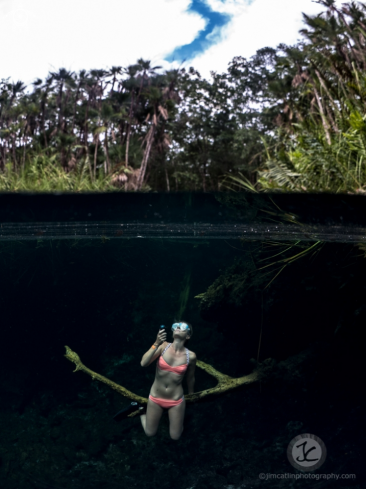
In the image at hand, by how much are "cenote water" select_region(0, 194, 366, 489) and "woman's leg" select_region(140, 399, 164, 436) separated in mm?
26

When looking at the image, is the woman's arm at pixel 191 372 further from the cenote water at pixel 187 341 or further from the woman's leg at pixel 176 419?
the woman's leg at pixel 176 419

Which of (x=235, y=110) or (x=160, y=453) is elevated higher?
(x=235, y=110)

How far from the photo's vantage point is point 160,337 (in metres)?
6.70

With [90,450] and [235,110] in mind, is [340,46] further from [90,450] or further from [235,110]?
[235,110]

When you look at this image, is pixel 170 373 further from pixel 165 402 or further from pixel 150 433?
pixel 150 433

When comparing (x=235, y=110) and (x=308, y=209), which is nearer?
(x=308, y=209)

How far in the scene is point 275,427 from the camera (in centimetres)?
741

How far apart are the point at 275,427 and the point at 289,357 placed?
96cm

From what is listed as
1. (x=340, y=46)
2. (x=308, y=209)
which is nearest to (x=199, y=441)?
(x=308, y=209)

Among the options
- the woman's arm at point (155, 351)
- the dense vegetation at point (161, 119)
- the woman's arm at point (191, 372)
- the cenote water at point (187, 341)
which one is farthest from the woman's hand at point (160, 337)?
the dense vegetation at point (161, 119)

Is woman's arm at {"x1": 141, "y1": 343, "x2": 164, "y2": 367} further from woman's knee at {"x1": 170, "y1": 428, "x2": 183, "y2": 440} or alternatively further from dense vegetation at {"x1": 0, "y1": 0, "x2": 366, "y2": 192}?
dense vegetation at {"x1": 0, "y1": 0, "x2": 366, "y2": 192}

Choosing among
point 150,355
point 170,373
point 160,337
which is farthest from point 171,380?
point 160,337

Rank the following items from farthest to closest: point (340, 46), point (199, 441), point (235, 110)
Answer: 1. point (235, 110)
2. point (340, 46)
3. point (199, 441)

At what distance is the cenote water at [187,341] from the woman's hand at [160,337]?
0.11 metres
